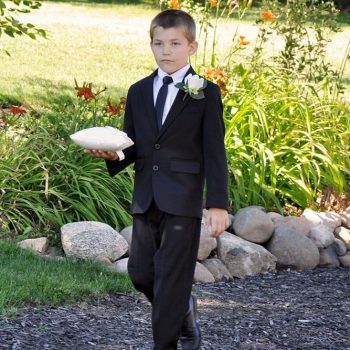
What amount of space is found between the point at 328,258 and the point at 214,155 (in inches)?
123

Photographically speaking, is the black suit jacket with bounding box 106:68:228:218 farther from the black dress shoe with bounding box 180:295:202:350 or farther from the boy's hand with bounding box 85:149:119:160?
the black dress shoe with bounding box 180:295:202:350

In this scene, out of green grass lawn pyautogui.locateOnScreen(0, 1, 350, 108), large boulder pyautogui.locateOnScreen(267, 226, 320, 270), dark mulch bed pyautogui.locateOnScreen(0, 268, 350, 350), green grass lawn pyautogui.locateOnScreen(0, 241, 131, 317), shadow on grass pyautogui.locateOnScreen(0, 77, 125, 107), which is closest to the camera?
dark mulch bed pyautogui.locateOnScreen(0, 268, 350, 350)

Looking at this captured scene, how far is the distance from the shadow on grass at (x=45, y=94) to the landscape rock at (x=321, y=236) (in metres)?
4.08

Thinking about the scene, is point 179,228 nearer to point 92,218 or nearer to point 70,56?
point 92,218

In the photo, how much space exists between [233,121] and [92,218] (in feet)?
5.57

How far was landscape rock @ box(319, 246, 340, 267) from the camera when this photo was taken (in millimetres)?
6676

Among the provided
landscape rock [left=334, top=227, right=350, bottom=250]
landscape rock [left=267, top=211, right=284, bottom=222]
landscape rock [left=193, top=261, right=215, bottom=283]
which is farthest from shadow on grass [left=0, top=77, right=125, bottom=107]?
landscape rock [left=193, top=261, right=215, bottom=283]


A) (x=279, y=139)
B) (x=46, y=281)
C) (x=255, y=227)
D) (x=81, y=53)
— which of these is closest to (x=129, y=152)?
(x=46, y=281)

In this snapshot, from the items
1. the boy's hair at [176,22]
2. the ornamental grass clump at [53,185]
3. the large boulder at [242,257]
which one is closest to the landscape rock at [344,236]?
the large boulder at [242,257]

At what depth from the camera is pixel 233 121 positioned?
24.6ft

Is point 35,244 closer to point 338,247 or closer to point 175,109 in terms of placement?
point 338,247

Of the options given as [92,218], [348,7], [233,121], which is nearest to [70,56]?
[233,121]

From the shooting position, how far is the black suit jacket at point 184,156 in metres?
3.79

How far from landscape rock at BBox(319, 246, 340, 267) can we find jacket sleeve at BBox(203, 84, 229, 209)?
9.84 feet
